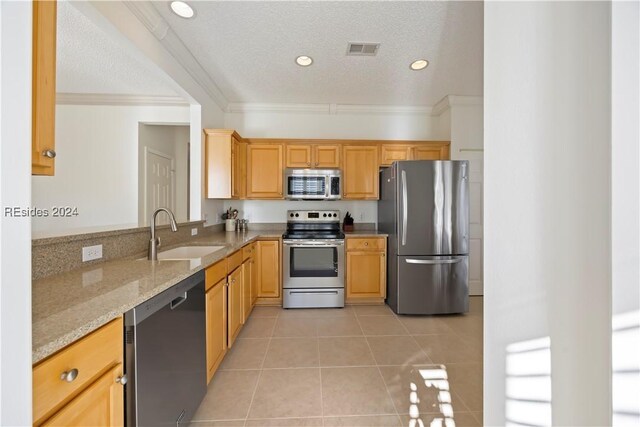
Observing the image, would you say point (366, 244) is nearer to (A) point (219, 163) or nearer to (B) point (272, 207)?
(B) point (272, 207)

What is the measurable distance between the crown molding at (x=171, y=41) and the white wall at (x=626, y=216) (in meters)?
2.65

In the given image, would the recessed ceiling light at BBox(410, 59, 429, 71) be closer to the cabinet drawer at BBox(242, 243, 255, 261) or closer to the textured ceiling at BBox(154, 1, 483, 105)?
the textured ceiling at BBox(154, 1, 483, 105)

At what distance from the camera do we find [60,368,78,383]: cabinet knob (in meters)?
0.71

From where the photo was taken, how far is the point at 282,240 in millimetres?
3334

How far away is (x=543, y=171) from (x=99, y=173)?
4682mm

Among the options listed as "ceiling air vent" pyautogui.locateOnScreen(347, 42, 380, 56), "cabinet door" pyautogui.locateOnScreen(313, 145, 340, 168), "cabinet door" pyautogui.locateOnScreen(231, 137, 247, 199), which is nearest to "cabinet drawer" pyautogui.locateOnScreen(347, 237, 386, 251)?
"cabinet door" pyautogui.locateOnScreen(313, 145, 340, 168)

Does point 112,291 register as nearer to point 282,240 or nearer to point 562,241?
point 562,241

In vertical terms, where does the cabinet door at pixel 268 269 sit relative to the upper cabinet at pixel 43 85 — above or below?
below

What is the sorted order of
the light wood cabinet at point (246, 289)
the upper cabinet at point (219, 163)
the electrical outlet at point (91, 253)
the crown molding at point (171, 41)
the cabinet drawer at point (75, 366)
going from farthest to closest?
1. the upper cabinet at point (219, 163)
2. the light wood cabinet at point (246, 289)
3. the crown molding at point (171, 41)
4. the electrical outlet at point (91, 253)
5. the cabinet drawer at point (75, 366)

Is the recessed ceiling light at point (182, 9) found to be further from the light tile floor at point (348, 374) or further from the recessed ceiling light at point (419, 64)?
the light tile floor at point (348, 374)

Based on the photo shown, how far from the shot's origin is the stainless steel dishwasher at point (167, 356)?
99 cm

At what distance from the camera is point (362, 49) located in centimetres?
257

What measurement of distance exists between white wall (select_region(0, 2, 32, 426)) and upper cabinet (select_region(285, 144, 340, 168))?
319 cm

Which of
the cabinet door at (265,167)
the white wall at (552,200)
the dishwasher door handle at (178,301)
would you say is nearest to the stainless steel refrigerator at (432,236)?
the cabinet door at (265,167)
